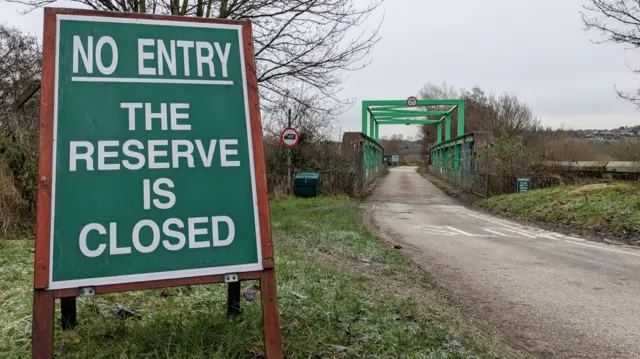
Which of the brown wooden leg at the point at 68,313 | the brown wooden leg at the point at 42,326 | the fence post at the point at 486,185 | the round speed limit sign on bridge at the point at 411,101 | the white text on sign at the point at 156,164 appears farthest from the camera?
the round speed limit sign on bridge at the point at 411,101

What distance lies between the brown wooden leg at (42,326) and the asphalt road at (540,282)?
140 inches

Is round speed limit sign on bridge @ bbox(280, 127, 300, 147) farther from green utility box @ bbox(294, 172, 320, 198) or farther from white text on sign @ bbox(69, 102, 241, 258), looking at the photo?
white text on sign @ bbox(69, 102, 241, 258)

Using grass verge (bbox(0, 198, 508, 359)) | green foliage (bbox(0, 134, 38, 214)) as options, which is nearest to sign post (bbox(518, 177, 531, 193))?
grass verge (bbox(0, 198, 508, 359))

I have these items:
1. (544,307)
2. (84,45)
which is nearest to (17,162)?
(84,45)

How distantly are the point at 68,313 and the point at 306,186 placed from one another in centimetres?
1747

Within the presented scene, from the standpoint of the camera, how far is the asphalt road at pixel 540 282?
4531 millimetres

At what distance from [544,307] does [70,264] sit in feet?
15.9

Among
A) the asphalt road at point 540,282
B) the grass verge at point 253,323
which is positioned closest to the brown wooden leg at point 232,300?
the grass verge at point 253,323

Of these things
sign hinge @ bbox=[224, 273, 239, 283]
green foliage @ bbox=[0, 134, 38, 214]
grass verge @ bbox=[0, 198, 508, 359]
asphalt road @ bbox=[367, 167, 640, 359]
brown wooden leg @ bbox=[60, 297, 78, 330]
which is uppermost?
green foliage @ bbox=[0, 134, 38, 214]

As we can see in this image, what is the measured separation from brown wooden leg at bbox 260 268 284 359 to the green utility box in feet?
58.7

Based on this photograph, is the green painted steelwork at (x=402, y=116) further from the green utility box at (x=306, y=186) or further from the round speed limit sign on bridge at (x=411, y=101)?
the green utility box at (x=306, y=186)

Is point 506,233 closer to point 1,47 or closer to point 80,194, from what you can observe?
point 80,194

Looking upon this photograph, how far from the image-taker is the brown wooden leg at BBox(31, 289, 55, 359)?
92.5 inches

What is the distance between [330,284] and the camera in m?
5.16
